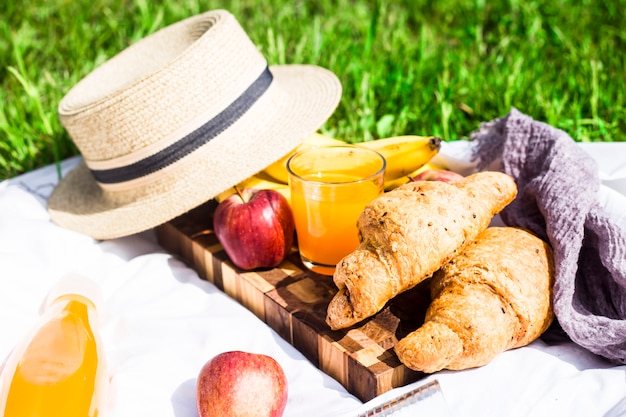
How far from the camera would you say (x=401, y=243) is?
159 cm

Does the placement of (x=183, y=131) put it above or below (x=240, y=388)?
above

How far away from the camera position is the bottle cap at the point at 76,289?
192 centimetres

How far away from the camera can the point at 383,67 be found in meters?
3.39

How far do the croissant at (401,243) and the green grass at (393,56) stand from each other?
49.8 inches

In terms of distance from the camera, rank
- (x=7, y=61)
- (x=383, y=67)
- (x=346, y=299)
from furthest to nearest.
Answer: (x=7, y=61) < (x=383, y=67) < (x=346, y=299)

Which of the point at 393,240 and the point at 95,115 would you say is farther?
the point at 95,115

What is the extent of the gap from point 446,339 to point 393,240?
10.3 inches

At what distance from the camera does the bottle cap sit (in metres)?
1.92

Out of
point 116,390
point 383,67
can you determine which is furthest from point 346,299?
point 383,67

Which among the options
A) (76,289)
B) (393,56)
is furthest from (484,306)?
(393,56)

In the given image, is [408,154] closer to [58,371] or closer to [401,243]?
[401,243]

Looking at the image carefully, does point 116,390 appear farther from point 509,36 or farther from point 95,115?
point 509,36

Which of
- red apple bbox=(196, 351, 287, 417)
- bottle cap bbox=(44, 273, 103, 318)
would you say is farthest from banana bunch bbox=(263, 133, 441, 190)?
bottle cap bbox=(44, 273, 103, 318)

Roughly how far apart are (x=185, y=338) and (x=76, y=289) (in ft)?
1.15
